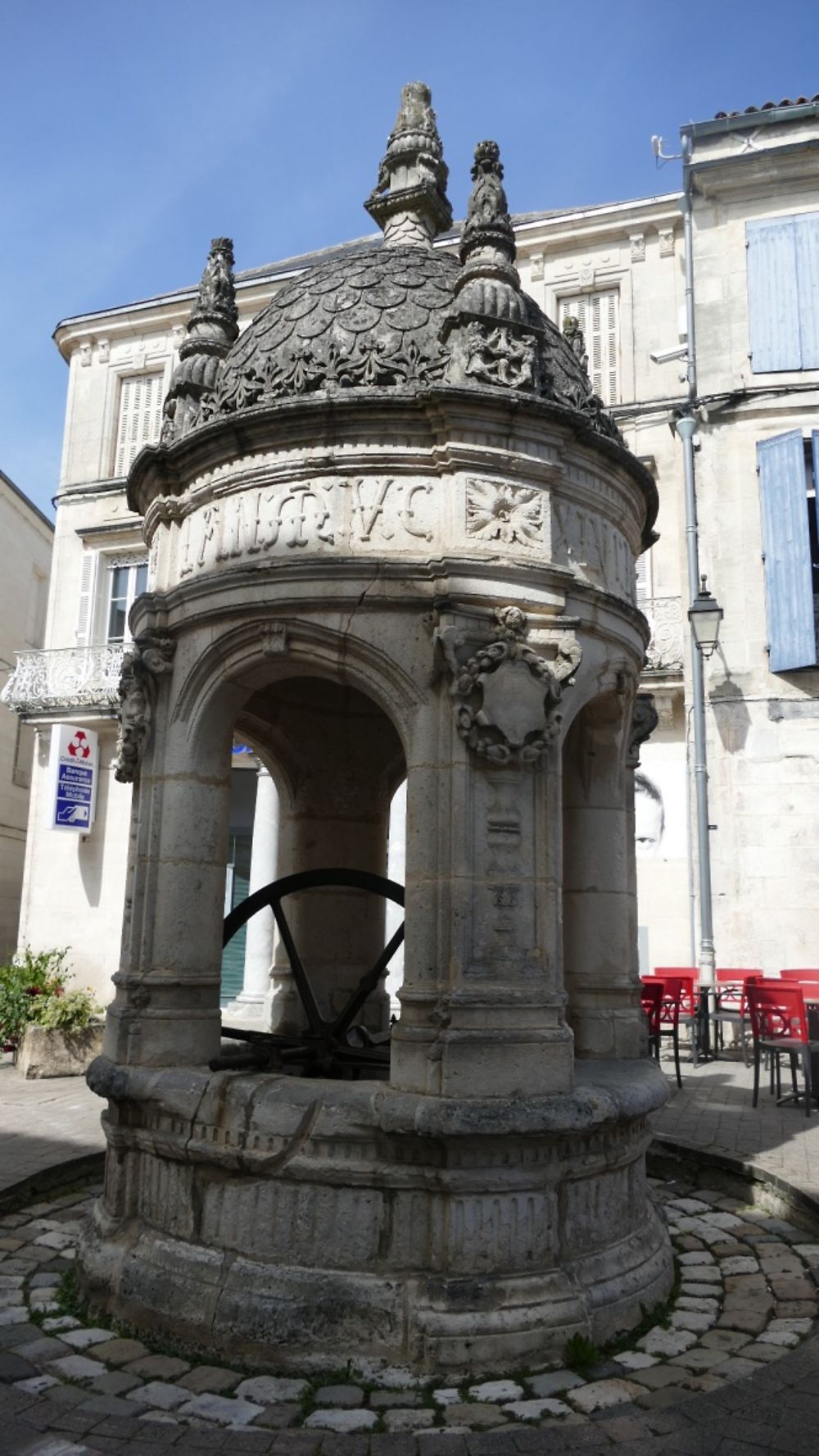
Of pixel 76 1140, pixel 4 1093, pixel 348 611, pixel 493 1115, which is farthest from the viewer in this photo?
pixel 4 1093

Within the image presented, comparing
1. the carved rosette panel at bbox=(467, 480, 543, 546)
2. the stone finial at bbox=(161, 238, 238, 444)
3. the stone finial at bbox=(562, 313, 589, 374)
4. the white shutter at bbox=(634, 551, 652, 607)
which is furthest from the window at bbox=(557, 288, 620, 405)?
the carved rosette panel at bbox=(467, 480, 543, 546)

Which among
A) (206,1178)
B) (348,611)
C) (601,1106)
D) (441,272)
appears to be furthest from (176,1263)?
(441,272)

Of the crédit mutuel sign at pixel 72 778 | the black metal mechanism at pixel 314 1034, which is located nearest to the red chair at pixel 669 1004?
the black metal mechanism at pixel 314 1034

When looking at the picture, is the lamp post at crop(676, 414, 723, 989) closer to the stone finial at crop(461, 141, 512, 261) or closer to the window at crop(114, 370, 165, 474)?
the stone finial at crop(461, 141, 512, 261)

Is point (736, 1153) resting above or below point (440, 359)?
below

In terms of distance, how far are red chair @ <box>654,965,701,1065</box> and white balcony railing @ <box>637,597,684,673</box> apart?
4.15m

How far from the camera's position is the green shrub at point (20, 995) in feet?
38.7

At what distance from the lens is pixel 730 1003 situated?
1388 cm

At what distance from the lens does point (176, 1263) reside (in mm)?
4461

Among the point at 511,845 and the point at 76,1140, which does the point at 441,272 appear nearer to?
the point at 511,845

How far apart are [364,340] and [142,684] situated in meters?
2.05

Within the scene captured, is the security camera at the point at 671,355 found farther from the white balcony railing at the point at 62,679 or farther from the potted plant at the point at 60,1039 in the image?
the potted plant at the point at 60,1039

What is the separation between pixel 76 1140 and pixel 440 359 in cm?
596

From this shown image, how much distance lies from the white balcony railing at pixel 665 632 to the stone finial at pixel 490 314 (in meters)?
10.3
